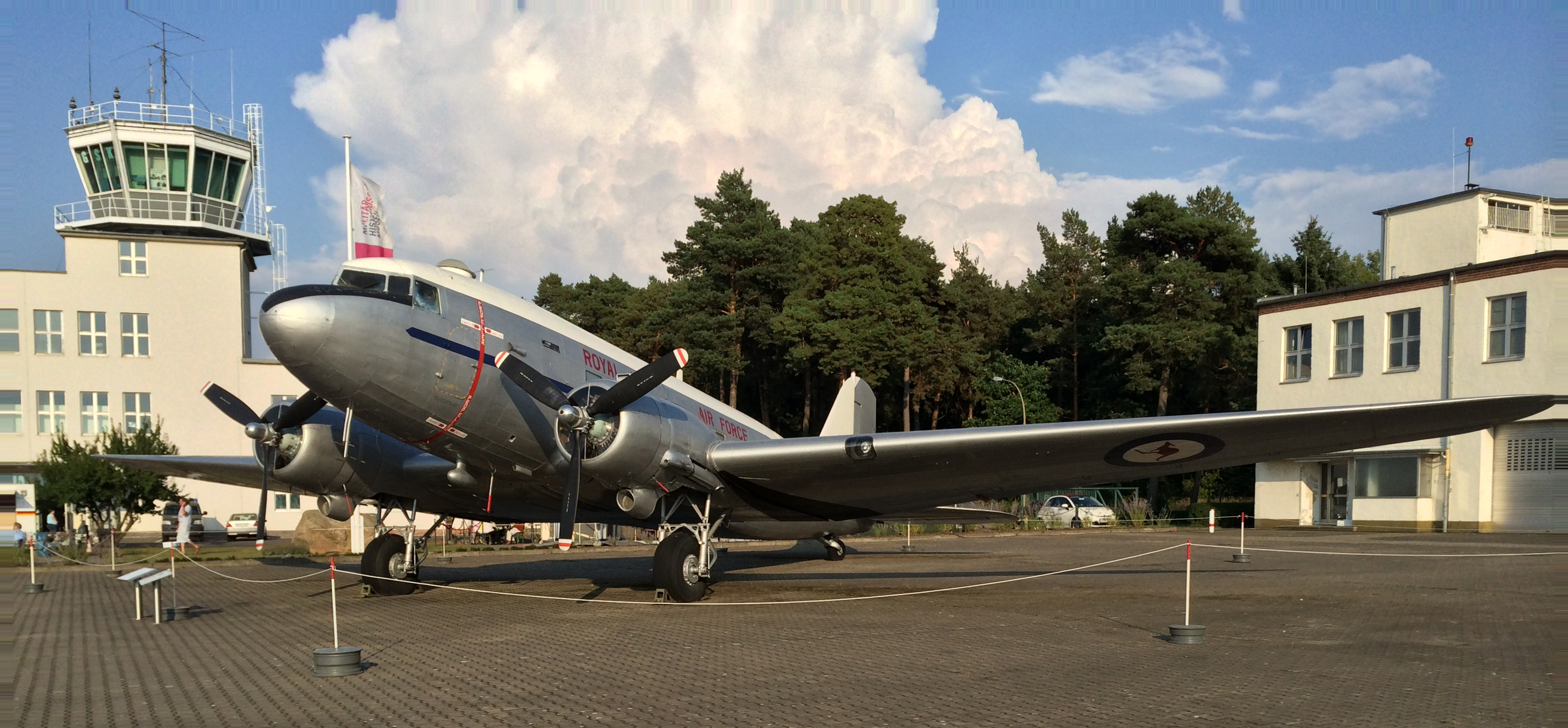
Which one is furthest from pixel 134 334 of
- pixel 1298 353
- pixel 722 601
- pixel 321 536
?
pixel 1298 353

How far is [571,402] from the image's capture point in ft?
50.6

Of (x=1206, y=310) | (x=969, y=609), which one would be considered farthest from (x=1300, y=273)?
(x=969, y=609)

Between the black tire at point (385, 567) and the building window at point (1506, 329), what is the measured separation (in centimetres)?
3956

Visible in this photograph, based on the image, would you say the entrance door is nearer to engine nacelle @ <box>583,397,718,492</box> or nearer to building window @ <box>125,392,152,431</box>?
engine nacelle @ <box>583,397,718,492</box>

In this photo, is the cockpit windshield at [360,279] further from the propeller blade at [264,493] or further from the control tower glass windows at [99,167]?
the control tower glass windows at [99,167]

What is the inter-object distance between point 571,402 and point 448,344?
1.98m

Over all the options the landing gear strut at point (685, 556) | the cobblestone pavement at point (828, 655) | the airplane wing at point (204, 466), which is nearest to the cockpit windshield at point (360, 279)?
the cobblestone pavement at point (828, 655)

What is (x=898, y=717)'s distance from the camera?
8.42 meters

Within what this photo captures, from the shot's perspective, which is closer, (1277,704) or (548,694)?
(1277,704)

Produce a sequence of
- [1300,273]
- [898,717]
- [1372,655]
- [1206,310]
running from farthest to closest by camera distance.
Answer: [1300,273], [1206,310], [1372,655], [898,717]

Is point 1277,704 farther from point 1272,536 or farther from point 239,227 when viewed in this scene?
point 239,227

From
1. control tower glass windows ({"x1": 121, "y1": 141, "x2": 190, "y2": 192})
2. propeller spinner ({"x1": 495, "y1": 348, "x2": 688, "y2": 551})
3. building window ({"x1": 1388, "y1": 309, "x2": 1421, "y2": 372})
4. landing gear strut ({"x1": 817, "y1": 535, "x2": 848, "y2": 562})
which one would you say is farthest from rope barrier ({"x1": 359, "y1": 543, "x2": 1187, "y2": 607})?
control tower glass windows ({"x1": 121, "y1": 141, "x2": 190, "y2": 192})

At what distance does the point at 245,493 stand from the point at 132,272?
1314 cm

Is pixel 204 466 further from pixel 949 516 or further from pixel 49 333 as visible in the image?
pixel 49 333
